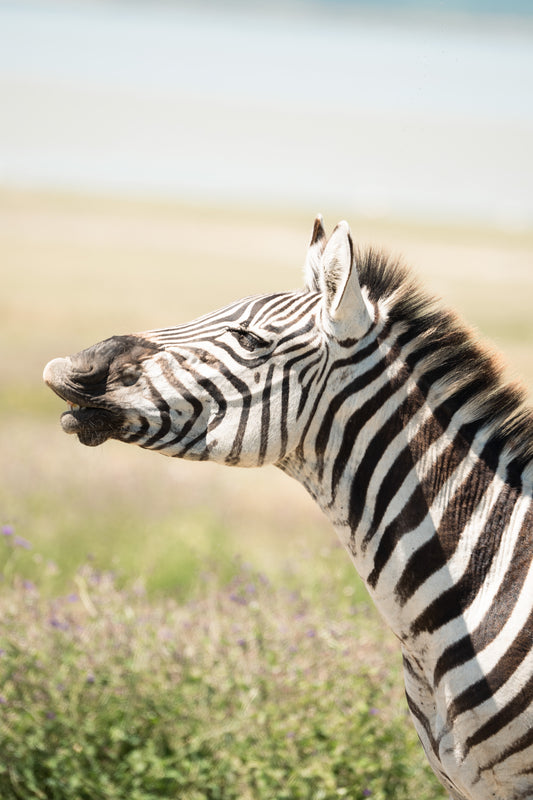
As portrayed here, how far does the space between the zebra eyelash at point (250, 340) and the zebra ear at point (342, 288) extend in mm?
262

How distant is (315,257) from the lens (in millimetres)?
3562

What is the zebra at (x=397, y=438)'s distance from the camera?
3.21 m

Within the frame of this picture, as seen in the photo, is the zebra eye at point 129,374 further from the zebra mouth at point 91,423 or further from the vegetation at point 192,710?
the vegetation at point 192,710

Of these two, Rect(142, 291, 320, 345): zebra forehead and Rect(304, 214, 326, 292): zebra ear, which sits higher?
Rect(304, 214, 326, 292): zebra ear

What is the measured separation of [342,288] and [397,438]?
633 millimetres

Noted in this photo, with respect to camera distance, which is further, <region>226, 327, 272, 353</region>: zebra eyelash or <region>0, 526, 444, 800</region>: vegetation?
<region>0, 526, 444, 800</region>: vegetation

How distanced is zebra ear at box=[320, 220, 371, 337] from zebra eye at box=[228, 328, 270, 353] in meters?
0.27

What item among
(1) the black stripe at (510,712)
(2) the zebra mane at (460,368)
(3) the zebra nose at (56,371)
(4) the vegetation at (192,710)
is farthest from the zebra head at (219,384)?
(4) the vegetation at (192,710)

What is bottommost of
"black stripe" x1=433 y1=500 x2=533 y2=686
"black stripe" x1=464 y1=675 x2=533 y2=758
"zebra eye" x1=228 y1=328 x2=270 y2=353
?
"black stripe" x1=464 y1=675 x2=533 y2=758

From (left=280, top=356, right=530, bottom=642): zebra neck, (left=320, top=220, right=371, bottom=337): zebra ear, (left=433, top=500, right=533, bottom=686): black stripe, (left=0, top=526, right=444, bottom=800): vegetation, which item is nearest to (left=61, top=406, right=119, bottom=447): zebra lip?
(left=280, top=356, right=530, bottom=642): zebra neck

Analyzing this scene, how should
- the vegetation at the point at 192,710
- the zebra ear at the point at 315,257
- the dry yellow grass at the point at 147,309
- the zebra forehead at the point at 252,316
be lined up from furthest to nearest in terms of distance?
the dry yellow grass at the point at 147,309, the vegetation at the point at 192,710, the zebra ear at the point at 315,257, the zebra forehead at the point at 252,316

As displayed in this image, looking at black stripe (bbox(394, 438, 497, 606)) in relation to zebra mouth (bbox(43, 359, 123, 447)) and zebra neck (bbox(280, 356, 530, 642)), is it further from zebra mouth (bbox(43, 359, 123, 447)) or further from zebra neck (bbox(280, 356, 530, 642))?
zebra mouth (bbox(43, 359, 123, 447))

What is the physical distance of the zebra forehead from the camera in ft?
10.8

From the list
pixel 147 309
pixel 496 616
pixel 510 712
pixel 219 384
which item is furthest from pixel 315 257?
pixel 147 309
